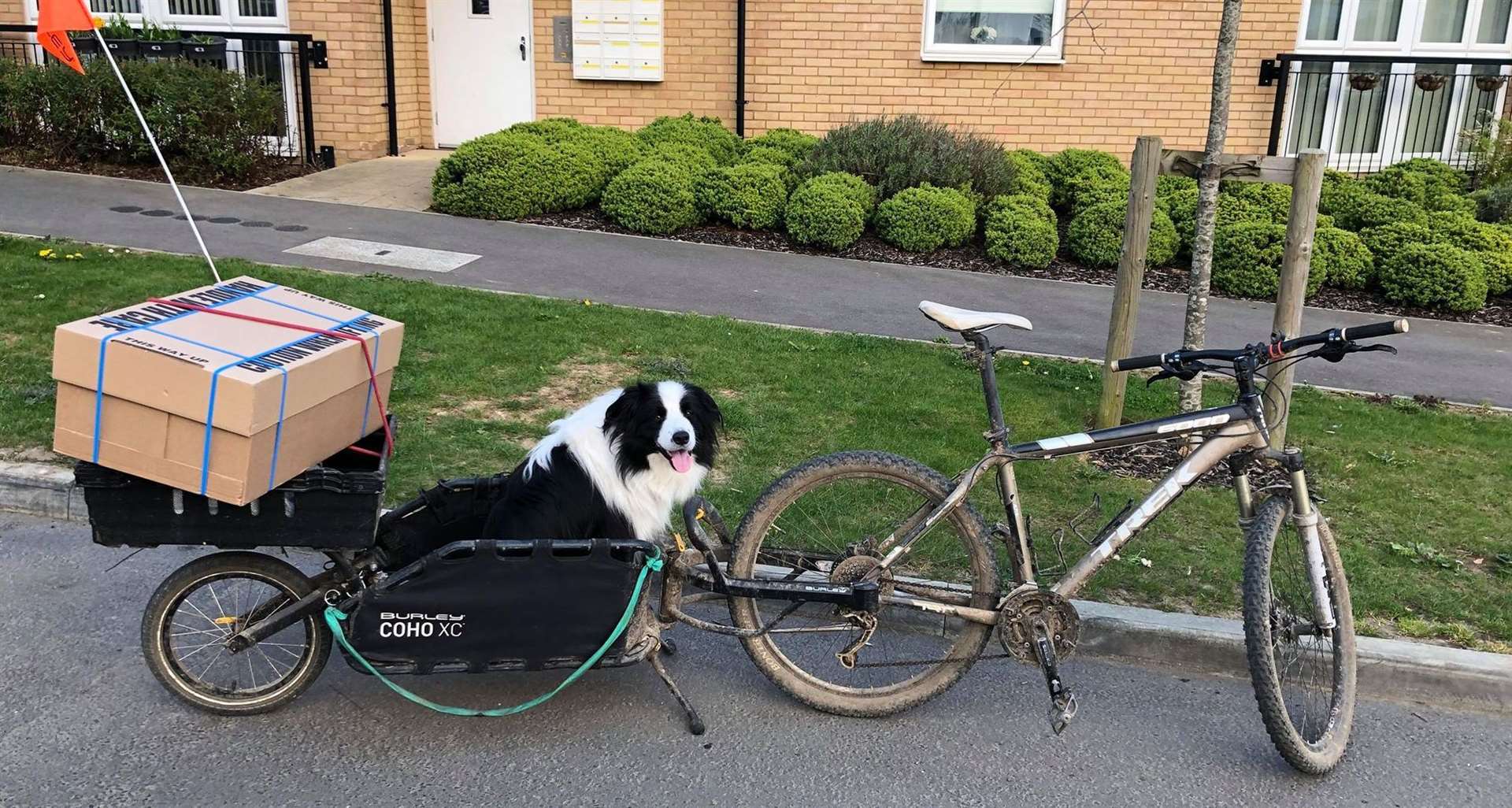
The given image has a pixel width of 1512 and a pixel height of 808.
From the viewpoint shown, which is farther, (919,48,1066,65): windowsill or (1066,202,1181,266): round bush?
(919,48,1066,65): windowsill

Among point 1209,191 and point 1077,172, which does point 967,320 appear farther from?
point 1077,172

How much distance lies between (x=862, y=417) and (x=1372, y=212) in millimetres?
7211

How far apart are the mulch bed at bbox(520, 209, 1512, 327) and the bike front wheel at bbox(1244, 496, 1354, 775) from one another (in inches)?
265

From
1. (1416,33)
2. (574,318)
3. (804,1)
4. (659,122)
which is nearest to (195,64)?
(659,122)

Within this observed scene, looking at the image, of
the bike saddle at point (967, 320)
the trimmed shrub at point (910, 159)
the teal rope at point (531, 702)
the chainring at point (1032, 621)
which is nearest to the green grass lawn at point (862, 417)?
the chainring at point (1032, 621)

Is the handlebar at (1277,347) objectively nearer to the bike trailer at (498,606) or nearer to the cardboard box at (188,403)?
the bike trailer at (498,606)

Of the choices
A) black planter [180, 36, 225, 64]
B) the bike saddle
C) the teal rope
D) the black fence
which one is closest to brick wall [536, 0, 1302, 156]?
the black fence

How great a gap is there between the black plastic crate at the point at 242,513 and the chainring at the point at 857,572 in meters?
1.44

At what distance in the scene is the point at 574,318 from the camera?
7707 millimetres

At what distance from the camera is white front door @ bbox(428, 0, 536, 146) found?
14.2m

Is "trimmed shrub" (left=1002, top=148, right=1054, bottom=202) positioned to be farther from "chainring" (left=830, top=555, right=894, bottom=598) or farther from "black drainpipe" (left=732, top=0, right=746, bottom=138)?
"chainring" (left=830, top=555, right=894, bottom=598)

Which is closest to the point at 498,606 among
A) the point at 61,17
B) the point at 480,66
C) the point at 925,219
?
the point at 61,17

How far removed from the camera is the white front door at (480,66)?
14227mm

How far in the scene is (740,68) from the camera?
537 inches
